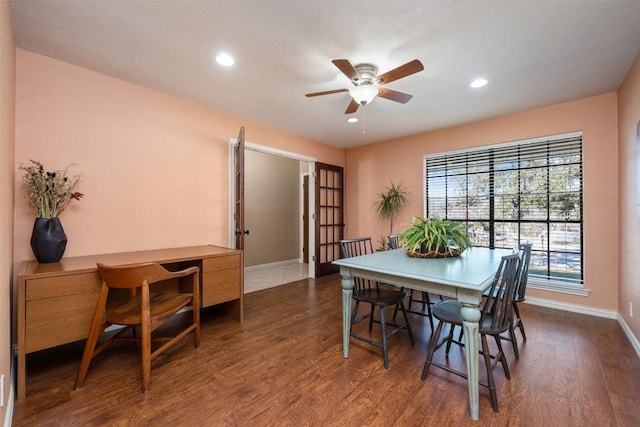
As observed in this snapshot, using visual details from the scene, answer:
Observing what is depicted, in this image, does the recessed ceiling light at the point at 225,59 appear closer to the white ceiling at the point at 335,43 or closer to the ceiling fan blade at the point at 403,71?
the white ceiling at the point at 335,43

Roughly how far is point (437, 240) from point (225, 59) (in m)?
2.48

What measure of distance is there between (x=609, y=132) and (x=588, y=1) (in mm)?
2062

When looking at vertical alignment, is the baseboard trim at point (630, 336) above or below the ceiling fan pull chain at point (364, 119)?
below

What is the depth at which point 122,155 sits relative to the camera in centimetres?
279

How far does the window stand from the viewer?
10.9 feet

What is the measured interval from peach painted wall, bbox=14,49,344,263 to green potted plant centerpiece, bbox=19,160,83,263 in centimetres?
11

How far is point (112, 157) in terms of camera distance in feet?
8.95

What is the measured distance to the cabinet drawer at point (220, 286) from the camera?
105 inches

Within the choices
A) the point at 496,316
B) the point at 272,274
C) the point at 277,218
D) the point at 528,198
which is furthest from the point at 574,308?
the point at 277,218

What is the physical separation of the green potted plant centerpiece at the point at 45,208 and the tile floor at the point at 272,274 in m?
2.35

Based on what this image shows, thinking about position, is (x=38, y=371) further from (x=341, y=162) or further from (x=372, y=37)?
(x=341, y=162)

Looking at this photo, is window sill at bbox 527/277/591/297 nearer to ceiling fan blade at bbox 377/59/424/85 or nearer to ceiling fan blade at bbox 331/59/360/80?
ceiling fan blade at bbox 377/59/424/85

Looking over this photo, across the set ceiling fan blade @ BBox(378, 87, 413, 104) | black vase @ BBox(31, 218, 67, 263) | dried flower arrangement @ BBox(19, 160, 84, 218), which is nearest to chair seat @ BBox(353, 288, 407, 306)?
ceiling fan blade @ BBox(378, 87, 413, 104)

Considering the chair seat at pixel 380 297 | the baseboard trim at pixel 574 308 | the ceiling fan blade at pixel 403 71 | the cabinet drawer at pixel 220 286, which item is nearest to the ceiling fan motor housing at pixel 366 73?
the ceiling fan blade at pixel 403 71
